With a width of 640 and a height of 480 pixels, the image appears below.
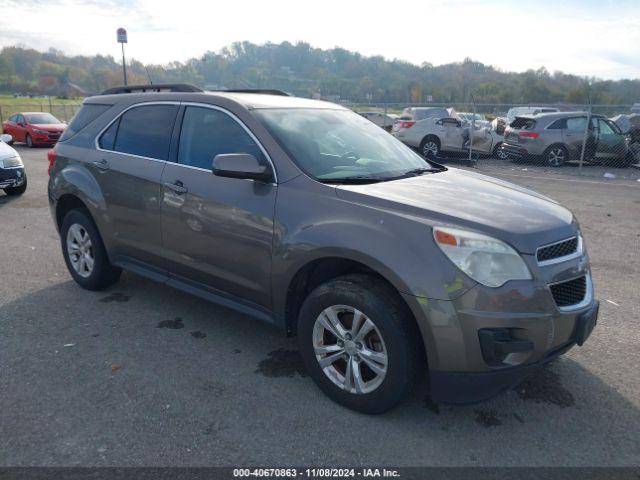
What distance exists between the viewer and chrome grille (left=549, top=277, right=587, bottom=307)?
2777 mm

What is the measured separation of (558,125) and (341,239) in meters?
14.5

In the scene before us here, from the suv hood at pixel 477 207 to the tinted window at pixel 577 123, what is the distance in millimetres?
13389

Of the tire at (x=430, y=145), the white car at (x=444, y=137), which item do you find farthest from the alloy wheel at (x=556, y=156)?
the tire at (x=430, y=145)

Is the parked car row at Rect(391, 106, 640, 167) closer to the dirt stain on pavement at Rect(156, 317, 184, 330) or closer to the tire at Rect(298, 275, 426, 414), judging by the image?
the dirt stain on pavement at Rect(156, 317, 184, 330)

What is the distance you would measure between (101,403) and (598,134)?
15960 millimetres

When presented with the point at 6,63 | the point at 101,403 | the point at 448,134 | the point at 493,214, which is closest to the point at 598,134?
the point at 448,134

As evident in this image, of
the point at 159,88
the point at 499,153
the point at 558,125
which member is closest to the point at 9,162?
the point at 159,88

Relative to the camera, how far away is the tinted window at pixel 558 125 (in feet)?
49.9

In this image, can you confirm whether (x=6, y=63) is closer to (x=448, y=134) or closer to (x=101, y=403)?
(x=448, y=134)

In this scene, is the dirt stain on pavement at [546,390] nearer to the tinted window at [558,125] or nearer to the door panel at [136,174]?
the door panel at [136,174]

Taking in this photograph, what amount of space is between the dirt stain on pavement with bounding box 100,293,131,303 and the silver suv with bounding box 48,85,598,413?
440 mm

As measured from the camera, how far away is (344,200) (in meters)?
3.07

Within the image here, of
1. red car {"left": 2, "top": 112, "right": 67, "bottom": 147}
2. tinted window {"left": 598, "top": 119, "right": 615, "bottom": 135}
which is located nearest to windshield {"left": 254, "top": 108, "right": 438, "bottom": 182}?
tinted window {"left": 598, "top": 119, "right": 615, "bottom": 135}

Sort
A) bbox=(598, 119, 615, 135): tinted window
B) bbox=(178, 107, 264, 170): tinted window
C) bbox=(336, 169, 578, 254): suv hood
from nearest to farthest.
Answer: bbox=(336, 169, 578, 254): suv hood < bbox=(178, 107, 264, 170): tinted window < bbox=(598, 119, 615, 135): tinted window
